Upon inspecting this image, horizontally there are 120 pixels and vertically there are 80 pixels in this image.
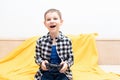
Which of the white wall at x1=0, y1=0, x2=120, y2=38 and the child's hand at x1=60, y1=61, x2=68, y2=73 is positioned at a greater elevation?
the white wall at x1=0, y1=0, x2=120, y2=38

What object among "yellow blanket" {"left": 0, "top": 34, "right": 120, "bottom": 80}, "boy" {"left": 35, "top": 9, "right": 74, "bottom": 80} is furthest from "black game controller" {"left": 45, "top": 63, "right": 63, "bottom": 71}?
"yellow blanket" {"left": 0, "top": 34, "right": 120, "bottom": 80}

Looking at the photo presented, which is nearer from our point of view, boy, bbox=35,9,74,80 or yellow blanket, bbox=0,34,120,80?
boy, bbox=35,9,74,80

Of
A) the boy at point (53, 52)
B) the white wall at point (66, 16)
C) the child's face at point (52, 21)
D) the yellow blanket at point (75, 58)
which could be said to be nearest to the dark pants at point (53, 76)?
the boy at point (53, 52)

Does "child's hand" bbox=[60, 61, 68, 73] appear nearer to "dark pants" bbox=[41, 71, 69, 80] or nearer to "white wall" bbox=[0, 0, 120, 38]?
"dark pants" bbox=[41, 71, 69, 80]

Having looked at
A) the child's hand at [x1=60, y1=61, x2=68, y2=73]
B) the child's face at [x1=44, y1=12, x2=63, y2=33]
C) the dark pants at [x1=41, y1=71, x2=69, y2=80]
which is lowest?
the dark pants at [x1=41, y1=71, x2=69, y2=80]

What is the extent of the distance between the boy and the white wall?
0.77m

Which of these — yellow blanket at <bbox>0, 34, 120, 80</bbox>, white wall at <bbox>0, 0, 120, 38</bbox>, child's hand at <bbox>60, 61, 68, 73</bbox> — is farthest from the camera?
white wall at <bbox>0, 0, 120, 38</bbox>

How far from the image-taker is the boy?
4.91ft

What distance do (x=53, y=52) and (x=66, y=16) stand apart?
0.83 m

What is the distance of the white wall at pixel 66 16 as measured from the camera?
7.62 feet

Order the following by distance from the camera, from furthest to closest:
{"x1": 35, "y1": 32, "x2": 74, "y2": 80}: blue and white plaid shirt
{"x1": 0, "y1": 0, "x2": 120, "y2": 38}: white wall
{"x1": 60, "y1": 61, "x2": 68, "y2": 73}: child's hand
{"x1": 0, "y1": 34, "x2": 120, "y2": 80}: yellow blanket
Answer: {"x1": 0, "y1": 0, "x2": 120, "y2": 38}: white wall → {"x1": 0, "y1": 34, "x2": 120, "y2": 80}: yellow blanket → {"x1": 35, "y1": 32, "x2": 74, "y2": 80}: blue and white plaid shirt → {"x1": 60, "y1": 61, "x2": 68, "y2": 73}: child's hand

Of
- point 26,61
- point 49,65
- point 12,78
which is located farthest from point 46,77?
point 26,61

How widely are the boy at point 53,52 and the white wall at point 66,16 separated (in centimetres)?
77

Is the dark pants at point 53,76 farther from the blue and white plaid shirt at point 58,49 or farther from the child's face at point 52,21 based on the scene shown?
the child's face at point 52,21
